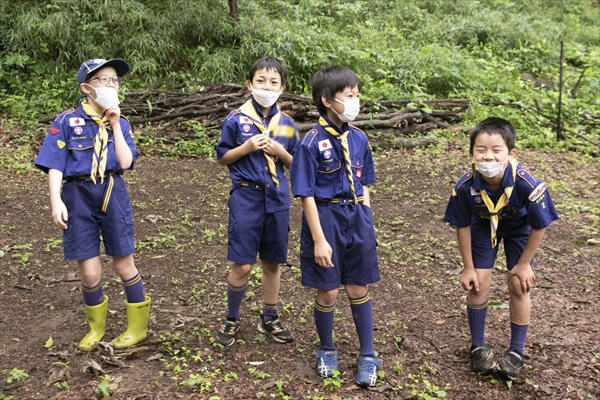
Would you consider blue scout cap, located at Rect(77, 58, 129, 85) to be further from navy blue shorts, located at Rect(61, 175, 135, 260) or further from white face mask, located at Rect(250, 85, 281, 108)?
white face mask, located at Rect(250, 85, 281, 108)

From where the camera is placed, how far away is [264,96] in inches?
146

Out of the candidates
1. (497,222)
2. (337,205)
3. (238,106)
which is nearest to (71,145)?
(337,205)

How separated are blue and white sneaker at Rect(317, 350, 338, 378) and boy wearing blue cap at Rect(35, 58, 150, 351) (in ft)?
4.07

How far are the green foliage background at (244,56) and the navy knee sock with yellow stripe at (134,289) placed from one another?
255 inches

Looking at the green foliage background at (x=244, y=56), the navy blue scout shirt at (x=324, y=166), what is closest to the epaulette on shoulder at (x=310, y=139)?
the navy blue scout shirt at (x=324, y=166)

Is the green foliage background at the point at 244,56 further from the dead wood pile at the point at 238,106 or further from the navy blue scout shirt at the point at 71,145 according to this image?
the navy blue scout shirt at the point at 71,145

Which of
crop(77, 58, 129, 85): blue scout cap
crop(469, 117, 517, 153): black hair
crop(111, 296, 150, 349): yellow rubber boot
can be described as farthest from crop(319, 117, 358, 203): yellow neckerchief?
crop(111, 296, 150, 349): yellow rubber boot

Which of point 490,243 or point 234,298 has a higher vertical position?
point 490,243

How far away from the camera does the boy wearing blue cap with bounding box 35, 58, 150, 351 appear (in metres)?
3.53

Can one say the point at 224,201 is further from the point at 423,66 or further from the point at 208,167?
the point at 423,66

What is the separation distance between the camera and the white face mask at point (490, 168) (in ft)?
11.1

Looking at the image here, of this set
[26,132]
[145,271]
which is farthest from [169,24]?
[145,271]

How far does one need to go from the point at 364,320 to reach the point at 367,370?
287 millimetres

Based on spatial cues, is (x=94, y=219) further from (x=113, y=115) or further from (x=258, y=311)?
(x=258, y=311)
